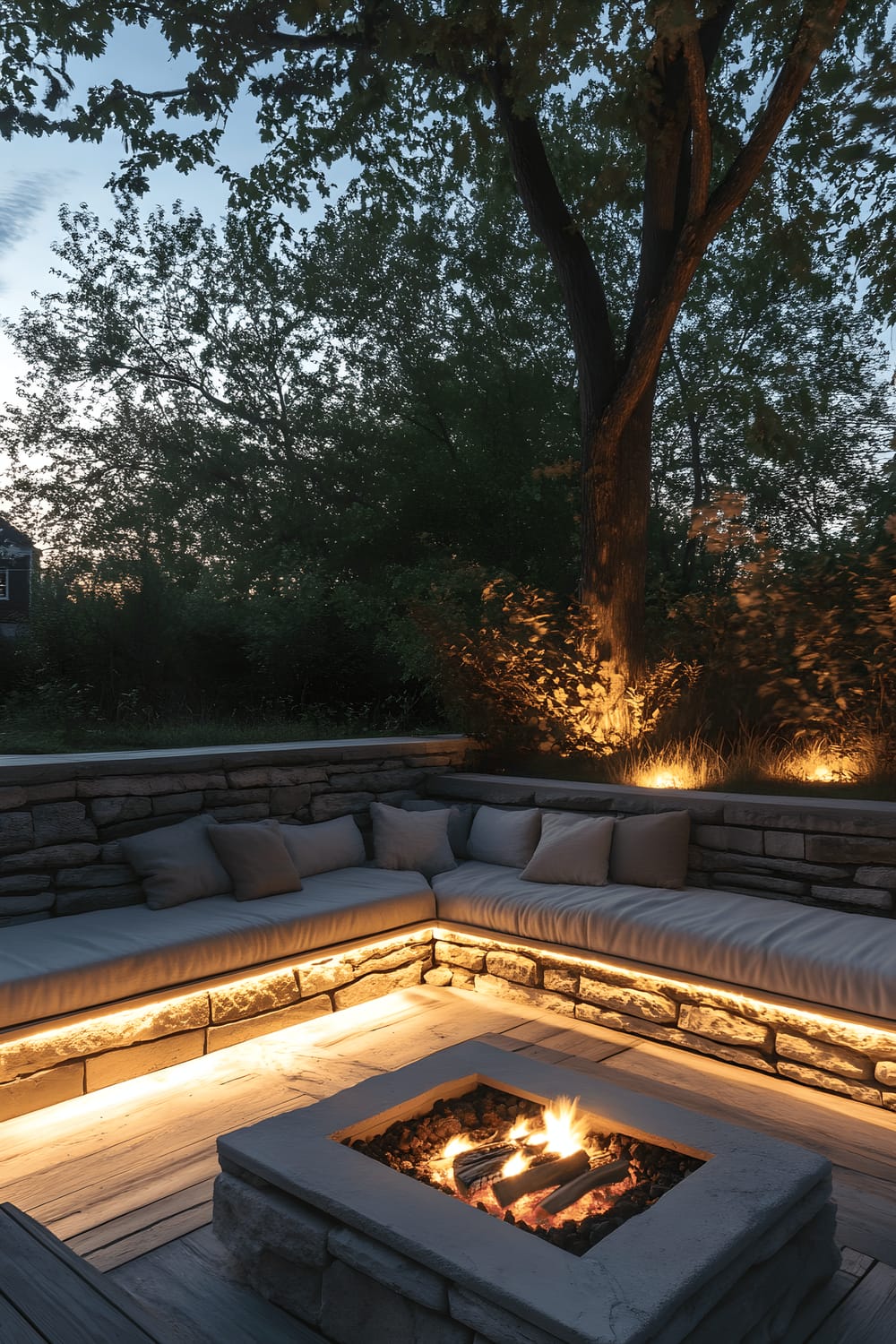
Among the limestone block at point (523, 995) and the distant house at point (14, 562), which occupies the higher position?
the distant house at point (14, 562)

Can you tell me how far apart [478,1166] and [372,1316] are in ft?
1.11

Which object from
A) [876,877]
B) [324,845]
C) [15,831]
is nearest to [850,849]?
[876,877]

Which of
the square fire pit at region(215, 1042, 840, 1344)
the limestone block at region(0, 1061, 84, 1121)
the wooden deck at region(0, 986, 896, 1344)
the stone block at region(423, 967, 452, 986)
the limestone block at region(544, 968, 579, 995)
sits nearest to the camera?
the square fire pit at region(215, 1042, 840, 1344)

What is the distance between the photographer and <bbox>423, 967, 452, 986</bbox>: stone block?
389 cm

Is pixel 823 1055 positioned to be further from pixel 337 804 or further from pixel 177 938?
pixel 337 804

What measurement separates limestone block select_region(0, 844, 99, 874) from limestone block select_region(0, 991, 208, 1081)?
2.60ft

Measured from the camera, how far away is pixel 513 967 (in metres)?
3.65

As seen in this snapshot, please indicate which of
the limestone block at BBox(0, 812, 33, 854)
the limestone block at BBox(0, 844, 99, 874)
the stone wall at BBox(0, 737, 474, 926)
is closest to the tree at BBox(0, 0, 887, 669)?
the stone wall at BBox(0, 737, 474, 926)

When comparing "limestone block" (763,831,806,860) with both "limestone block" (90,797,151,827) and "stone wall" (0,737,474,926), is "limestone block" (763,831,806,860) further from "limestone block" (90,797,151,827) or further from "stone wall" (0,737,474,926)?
"limestone block" (90,797,151,827)

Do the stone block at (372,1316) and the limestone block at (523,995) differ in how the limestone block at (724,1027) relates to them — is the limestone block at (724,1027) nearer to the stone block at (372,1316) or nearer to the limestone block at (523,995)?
the limestone block at (523,995)

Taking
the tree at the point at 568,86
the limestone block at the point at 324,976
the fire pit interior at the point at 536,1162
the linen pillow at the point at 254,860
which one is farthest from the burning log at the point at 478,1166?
the tree at the point at 568,86

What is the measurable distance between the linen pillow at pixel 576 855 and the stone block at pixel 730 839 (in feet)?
1.34

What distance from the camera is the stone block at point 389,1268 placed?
153 cm

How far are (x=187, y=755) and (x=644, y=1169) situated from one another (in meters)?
2.69
